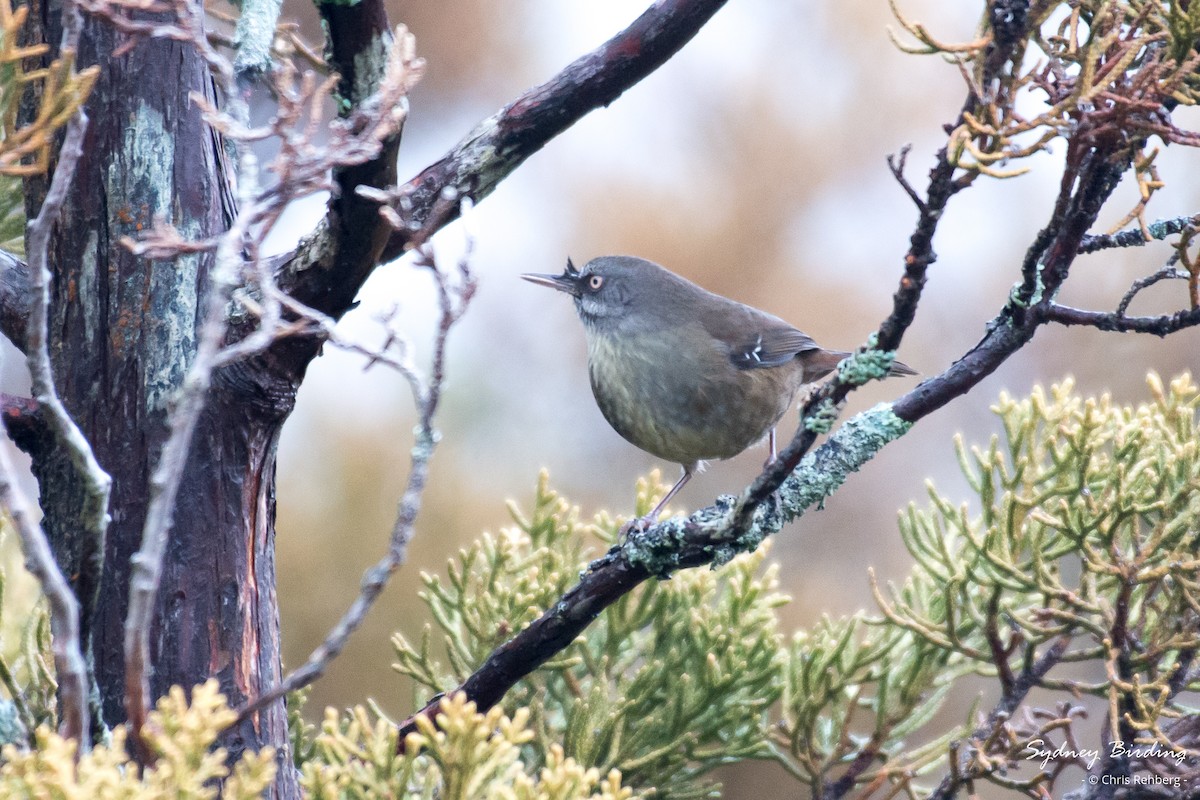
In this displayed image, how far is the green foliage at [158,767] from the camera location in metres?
1.31

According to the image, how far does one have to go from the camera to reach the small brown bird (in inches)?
150

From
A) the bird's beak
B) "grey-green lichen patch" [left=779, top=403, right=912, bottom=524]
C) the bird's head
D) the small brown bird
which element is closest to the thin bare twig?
"grey-green lichen patch" [left=779, top=403, right=912, bottom=524]

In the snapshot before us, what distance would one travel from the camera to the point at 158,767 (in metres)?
1.39

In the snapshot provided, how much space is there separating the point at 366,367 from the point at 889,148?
5.25 m

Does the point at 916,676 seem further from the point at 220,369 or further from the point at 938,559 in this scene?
the point at 220,369

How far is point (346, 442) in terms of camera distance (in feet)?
16.7

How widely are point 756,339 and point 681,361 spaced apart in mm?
356

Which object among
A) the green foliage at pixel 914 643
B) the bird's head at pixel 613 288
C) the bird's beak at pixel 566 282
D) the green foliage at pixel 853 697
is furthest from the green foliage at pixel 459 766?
the bird's beak at pixel 566 282

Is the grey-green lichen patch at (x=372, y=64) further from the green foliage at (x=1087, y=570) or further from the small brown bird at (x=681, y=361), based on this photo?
the small brown bird at (x=681, y=361)

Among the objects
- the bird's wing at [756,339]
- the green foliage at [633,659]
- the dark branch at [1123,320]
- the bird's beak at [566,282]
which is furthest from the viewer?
the bird's beak at [566,282]

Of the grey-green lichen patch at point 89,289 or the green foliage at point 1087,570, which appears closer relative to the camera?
the grey-green lichen patch at point 89,289

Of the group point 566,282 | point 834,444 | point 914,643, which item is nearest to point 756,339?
point 566,282

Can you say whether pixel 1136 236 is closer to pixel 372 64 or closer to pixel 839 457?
pixel 839 457

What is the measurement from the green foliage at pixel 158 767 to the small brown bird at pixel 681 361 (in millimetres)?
2298
